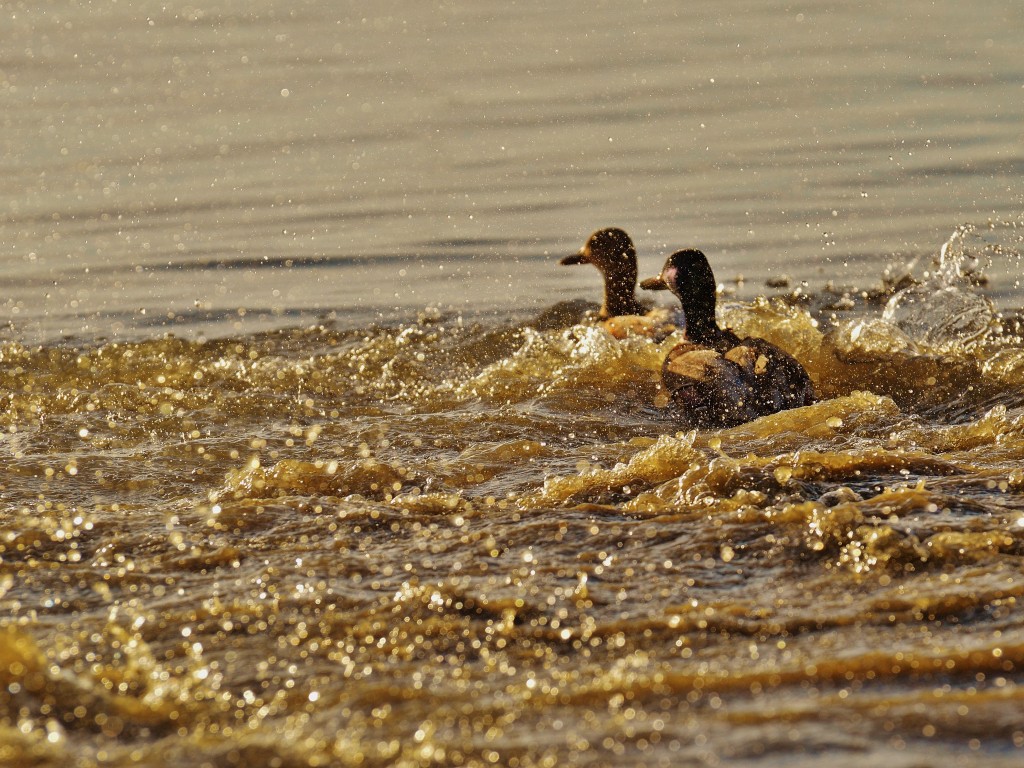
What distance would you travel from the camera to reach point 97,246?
10.8m

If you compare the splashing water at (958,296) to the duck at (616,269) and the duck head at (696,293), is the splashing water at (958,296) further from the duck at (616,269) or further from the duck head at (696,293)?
the duck at (616,269)

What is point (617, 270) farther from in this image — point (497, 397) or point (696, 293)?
point (497, 397)

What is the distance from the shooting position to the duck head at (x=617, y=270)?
9586mm

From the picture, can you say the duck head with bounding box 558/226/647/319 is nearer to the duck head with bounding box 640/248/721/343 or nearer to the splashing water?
the duck head with bounding box 640/248/721/343

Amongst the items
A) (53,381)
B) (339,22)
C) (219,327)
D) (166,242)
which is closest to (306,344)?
(219,327)

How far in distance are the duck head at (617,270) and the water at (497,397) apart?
382 mm

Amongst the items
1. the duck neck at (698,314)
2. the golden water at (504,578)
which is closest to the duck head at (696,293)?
the duck neck at (698,314)

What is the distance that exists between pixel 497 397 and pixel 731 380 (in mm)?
1267

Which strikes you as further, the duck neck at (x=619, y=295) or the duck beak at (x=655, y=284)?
the duck neck at (x=619, y=295)

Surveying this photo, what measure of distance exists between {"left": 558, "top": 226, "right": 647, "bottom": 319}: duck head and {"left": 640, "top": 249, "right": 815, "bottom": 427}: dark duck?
5.84ft

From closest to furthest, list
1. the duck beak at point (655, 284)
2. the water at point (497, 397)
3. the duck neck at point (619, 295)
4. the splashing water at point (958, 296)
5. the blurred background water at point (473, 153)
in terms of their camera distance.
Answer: the water at point (497, 397)
the splashing water at point (958, 296)
the duck beak at point (655, 284)
the duck neck at point (619, 295)
the blurred background water at point (473, 153)

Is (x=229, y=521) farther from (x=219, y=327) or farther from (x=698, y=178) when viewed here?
(x=698, y=178)

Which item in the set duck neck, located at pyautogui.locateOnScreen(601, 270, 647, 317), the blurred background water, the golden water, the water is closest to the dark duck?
the golden water

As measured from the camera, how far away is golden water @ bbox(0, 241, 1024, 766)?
3471 mm
